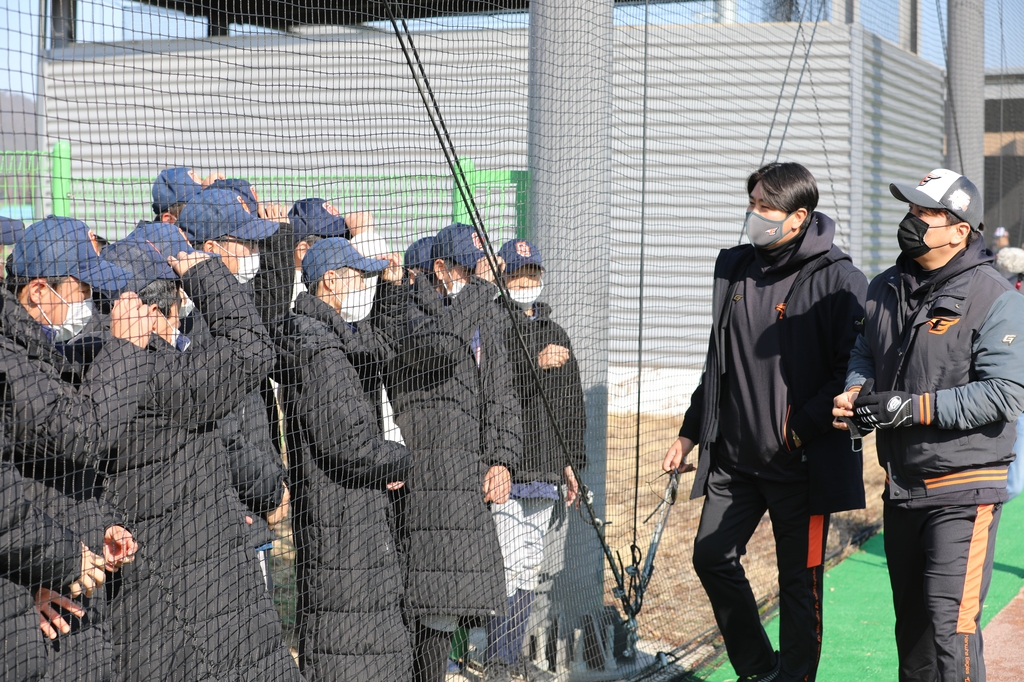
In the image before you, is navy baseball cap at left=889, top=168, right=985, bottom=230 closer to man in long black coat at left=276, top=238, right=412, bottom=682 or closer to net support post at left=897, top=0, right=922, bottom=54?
man in long black coat at left=276, top=238, right=412, bottom=682

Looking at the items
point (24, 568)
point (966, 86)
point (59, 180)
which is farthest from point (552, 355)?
point (966, 86)

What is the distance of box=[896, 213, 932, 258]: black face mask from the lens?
9.04ft

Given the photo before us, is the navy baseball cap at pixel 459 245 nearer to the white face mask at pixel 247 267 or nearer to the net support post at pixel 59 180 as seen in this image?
the white face mask at pixel 247 267

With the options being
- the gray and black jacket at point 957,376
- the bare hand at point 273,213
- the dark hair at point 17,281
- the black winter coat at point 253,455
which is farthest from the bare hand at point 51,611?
the gray and black jacket at point 957,376

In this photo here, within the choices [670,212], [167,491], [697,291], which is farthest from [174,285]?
[697,291]

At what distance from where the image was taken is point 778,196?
10.2ft

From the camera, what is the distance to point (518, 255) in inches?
140

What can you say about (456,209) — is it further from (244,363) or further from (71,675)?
(71,675)

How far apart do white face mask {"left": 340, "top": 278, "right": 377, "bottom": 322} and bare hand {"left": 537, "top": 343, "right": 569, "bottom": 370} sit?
68cm

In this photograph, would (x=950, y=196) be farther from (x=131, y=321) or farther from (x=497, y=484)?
(x=131, y=321)

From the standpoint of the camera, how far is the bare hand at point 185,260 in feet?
8.91

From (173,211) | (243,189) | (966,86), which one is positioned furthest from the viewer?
(966,86)

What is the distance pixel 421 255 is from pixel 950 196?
1.84 m

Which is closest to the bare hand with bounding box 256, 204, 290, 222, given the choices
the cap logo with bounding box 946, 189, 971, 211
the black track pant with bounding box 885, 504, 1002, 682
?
the cap logo with bounding box 946, 189, 971, 211
